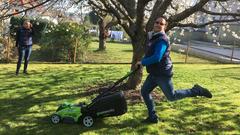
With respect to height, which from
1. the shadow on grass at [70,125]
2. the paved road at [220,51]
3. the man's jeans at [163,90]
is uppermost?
the man's jeans at [163,90]

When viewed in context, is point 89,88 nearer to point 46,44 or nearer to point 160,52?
point 160,52

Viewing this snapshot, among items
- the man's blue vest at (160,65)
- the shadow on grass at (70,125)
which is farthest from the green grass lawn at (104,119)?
the man's blue vest at (160,65)

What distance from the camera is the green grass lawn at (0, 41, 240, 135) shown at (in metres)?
6.84

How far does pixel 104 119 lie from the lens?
730 centimetres

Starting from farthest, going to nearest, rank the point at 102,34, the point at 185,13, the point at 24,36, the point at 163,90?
1. the point at 102,34
2. the point at 24,36
3. the point at 185,13
4. the point at 163,90

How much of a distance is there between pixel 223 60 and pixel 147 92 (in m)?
14.7

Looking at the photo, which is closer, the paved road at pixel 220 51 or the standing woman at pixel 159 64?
the standing woman at pixel 159 64

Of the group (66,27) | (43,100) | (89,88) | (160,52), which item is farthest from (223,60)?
(160,52)

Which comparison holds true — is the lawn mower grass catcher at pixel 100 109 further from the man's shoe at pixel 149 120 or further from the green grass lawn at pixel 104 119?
the man's shoe at pixel 149 120

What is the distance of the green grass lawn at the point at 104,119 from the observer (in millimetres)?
6844

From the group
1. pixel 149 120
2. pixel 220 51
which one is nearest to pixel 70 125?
pixel 149 120

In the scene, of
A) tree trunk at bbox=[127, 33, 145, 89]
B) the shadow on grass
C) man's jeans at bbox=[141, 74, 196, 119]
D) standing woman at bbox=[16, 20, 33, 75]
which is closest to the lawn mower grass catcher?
the shadow on grass

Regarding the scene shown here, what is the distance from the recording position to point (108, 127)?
271 inches

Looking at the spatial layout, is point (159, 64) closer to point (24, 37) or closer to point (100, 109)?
point (100, 109)
